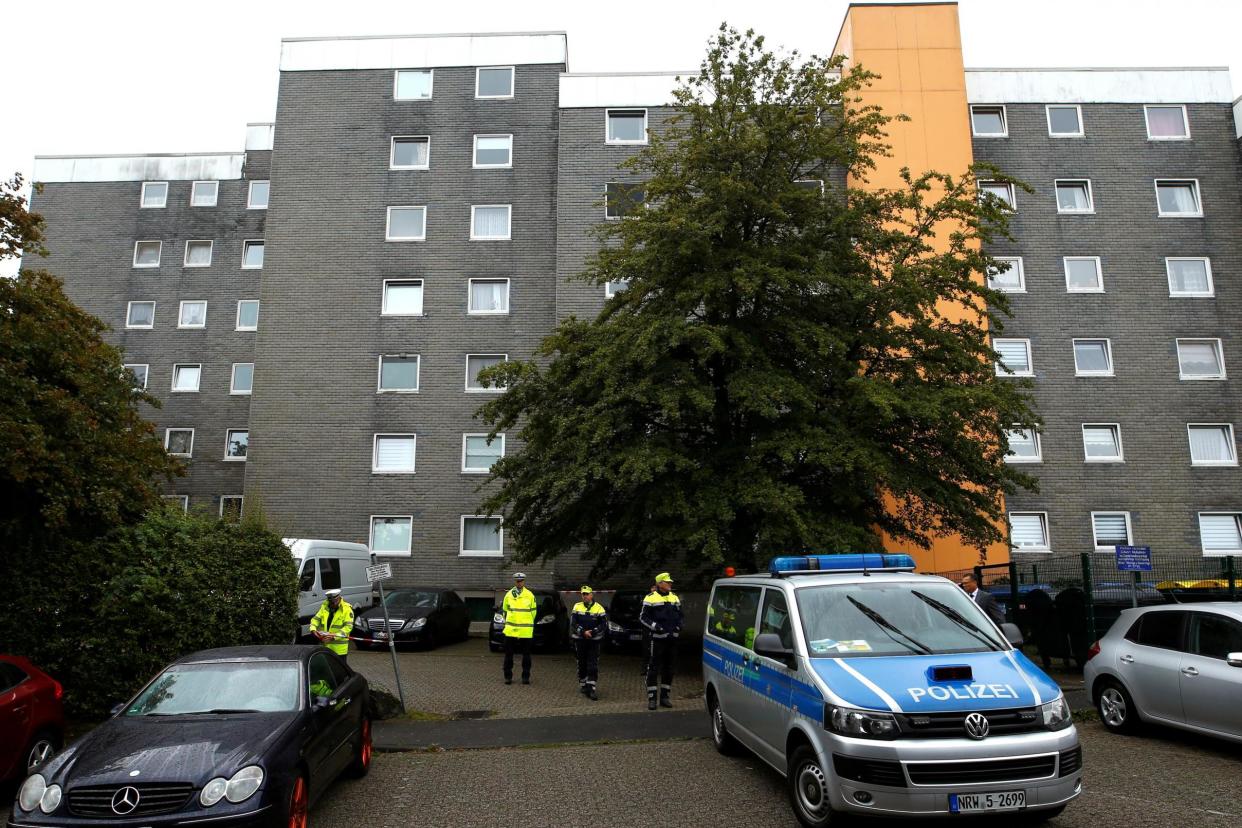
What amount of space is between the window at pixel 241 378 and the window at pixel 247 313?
4.96 ft

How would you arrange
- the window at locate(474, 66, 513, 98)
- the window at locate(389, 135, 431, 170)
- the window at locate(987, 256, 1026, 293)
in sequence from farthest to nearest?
the window at locate(474, 66, 513, 98) < the window at locate(389, 135, 431, 170) < the window at locate(987, 256, 1026, 293)

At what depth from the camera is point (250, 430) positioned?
2573 centimetres

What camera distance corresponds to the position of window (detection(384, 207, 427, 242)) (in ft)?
87.8

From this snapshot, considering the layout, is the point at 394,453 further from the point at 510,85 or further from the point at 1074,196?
the point at 1074,196

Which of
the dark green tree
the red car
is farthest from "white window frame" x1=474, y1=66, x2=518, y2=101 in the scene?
the red car

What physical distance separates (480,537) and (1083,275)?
20.0 metres

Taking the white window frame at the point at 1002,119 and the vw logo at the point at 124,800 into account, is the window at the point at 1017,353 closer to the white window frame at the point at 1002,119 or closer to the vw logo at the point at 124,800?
the white window frame at the point at 1002,119

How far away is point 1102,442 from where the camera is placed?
24.3 metres

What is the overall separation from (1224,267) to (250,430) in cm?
3028

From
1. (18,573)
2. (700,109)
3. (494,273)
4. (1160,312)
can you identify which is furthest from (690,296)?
(1160,312)

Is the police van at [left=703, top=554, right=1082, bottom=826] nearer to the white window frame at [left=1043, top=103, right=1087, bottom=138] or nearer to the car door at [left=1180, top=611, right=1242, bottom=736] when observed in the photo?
the car door at [left=1180, top=611, right=1242, bottom=736]

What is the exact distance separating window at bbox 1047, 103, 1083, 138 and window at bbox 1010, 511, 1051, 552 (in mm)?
12228

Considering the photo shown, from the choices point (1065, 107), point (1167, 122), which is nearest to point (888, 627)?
point (1065, 107)

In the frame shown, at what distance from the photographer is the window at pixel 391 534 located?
24.8 m
